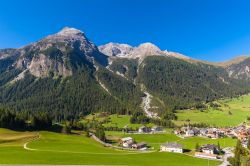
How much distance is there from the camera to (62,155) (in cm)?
10956

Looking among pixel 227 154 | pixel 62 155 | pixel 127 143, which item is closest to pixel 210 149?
pixel 227 154

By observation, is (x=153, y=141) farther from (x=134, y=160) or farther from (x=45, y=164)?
(x=45, y=164)

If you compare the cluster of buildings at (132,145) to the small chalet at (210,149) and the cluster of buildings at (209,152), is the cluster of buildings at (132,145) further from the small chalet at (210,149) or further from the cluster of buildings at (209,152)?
the small chalet at (210,149)

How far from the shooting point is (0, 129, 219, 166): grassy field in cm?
9944

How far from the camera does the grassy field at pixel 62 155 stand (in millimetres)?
99438

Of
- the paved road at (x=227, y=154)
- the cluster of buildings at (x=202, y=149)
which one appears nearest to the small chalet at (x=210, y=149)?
the cluster of buildings at (x=202, y=149)

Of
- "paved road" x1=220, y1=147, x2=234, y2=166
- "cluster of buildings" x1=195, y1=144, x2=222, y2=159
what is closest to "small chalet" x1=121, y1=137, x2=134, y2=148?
"cluster of buildings" x1=195, y1=144, x2=222, y2=159

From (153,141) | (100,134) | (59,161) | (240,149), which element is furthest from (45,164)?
(153,141)

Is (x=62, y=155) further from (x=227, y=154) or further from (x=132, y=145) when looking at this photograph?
(x=227, y=154)

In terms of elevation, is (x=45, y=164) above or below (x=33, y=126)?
below

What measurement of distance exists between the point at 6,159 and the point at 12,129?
6972 centimetres

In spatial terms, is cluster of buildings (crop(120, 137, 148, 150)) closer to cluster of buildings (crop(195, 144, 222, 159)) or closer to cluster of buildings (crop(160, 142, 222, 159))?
cluster of buildings (crop(160, 142, 222, 159))

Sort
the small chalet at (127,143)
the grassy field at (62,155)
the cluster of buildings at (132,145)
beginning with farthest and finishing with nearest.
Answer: the small chalet at (127,143), the cluster of buildings at (132,145), the grassy field at (62,155)

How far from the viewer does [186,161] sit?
12238cm
